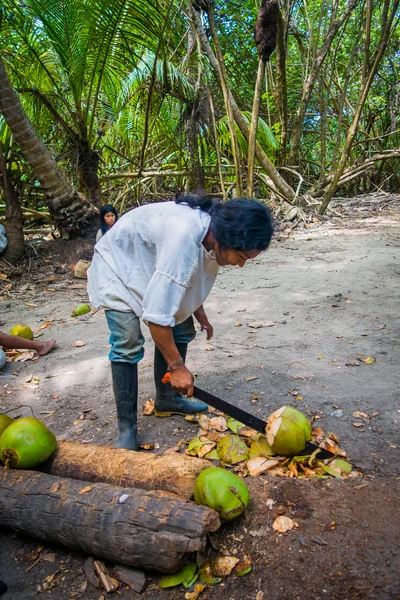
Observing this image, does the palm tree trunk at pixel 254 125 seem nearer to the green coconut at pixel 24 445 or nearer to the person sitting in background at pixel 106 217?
the person sitting in background at pixel 106 217

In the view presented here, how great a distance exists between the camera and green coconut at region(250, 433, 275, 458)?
196 cm

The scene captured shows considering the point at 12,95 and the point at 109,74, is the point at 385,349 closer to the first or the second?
the point at 12,95

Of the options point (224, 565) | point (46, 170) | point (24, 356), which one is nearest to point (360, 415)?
point (224, 565)

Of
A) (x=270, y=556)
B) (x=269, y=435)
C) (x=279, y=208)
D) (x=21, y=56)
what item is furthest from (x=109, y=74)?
(x=270, y=556)

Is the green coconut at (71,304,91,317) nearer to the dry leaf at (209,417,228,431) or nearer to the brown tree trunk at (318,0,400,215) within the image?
the dry leaf at (209,417,228,431)

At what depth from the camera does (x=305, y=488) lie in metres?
1.67

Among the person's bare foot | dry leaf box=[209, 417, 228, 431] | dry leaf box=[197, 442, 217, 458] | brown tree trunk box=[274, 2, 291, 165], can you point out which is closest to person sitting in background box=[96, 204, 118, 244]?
the person's bare foot

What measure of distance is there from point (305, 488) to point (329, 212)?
7038mm

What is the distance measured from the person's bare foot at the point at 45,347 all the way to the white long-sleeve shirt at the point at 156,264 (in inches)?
61.5

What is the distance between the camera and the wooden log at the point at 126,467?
1636 mm

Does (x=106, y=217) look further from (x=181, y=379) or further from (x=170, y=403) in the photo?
(x=181, y=379)

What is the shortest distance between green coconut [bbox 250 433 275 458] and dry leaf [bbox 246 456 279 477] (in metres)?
0.04

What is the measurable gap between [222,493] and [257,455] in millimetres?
493

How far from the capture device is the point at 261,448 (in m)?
2.00
